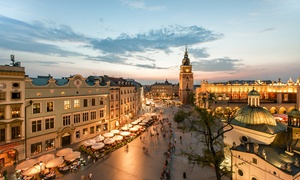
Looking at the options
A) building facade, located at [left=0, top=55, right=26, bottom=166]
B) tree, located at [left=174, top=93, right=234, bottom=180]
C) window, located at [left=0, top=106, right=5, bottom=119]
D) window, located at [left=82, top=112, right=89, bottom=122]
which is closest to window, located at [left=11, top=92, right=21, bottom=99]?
building facade, located at [left=0, top=55, right=26, bottom=166]

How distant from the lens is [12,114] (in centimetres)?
2456

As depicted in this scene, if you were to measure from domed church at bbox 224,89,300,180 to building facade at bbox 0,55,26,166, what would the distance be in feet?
97.1

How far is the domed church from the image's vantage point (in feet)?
54.7

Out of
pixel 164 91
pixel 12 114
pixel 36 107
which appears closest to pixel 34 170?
pixel 12 114

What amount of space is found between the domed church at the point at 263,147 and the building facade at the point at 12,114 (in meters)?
29.6

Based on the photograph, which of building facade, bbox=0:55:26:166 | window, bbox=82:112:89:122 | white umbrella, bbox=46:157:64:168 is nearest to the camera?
white umbrella, bbox=46:157:64:168

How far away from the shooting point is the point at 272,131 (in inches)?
798

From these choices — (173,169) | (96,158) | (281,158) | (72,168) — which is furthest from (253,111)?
(72,168)

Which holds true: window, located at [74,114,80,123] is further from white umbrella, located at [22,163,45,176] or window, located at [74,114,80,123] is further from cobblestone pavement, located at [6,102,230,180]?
white umbrella, located at [22,163,45,176]

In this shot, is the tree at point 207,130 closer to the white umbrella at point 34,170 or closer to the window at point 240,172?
the window at point 240,172

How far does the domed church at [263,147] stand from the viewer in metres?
16.7

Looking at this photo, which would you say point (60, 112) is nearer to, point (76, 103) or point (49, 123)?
point (49, 123)

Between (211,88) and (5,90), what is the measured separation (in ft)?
335

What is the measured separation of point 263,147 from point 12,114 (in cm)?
3448
